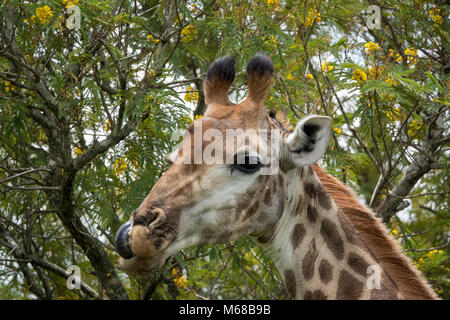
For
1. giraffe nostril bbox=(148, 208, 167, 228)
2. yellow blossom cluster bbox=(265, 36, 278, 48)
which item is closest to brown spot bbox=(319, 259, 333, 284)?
giraffe nostril bbox=(148, 208, 167, 228)

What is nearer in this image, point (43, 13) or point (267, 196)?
point (267, 196)

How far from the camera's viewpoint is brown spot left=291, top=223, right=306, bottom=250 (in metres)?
5.28

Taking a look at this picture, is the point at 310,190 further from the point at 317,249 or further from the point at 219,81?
the point at 219,81

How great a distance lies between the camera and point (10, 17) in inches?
313

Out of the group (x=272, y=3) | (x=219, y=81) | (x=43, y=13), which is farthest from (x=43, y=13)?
(x=272, y=3)

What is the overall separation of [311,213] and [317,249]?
307mm

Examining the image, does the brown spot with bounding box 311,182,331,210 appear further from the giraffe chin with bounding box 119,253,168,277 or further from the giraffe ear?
the giraffe chin with bounding box 119,253,168,277

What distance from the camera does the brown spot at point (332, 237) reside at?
5.25 metres

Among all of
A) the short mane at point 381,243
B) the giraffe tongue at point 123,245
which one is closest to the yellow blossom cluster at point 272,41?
the short mane at point 381,243

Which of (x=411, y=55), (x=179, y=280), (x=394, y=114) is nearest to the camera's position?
(x=394, y=114)

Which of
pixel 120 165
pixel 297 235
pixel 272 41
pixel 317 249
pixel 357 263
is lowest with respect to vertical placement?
pixel 357 263

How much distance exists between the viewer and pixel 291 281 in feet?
17.3

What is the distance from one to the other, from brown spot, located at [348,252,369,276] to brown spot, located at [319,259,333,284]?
170 millimetres
